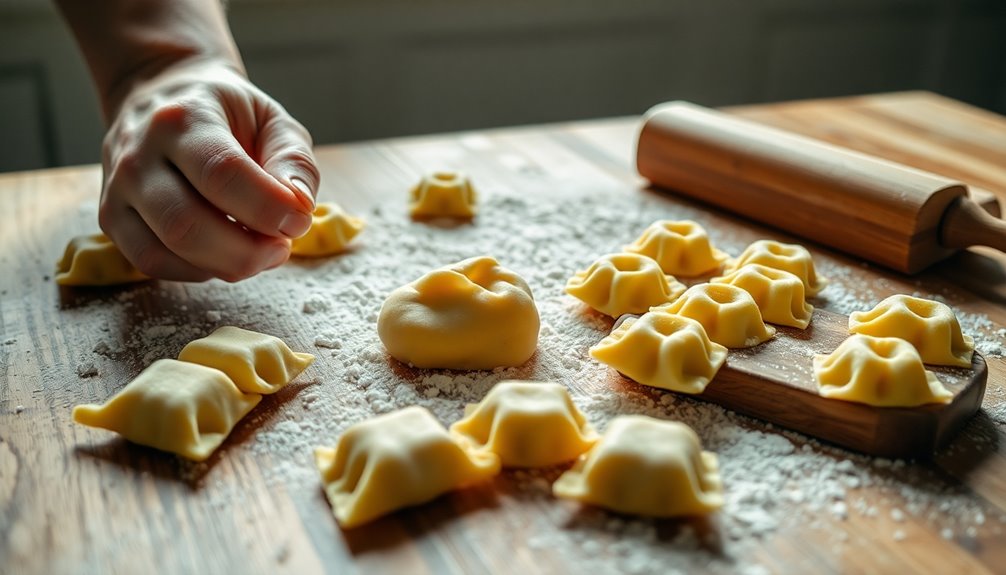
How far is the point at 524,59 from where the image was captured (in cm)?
327

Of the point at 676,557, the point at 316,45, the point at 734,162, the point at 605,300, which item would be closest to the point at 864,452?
the point at 676,557

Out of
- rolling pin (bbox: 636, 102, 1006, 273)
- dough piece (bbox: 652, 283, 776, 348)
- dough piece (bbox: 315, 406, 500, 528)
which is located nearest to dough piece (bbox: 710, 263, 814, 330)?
dough piece (bbox: 652, 283, 776, 348)

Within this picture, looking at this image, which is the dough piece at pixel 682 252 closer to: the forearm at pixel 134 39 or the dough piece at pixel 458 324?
the dough piece at pixel 458 324

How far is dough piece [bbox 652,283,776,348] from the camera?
1.16 metres

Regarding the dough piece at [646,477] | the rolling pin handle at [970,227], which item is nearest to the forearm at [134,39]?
the dough piece at [646,477]

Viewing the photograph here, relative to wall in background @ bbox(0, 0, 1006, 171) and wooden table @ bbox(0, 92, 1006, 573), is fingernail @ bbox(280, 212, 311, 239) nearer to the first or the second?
wooden table @ bbox(0, 92, 1006, 573)

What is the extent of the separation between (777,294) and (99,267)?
95cm

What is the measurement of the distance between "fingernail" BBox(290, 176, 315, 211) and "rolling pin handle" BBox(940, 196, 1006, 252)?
3.11ft

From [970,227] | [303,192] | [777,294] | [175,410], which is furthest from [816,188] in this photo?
[175,410]

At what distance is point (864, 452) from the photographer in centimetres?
103

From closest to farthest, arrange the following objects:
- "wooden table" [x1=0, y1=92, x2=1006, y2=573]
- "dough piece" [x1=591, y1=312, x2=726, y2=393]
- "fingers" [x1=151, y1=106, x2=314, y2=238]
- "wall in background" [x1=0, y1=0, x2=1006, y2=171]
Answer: "wooden table" [x1=0, y1=92, x2=1006, y2=573], "dough piece" [x1=591, y1=312, x2=726, y2=393], "fingers" [x1=151, y1=106, x2=314, y2=238], "wall in background" [x1=0, y1=0, x2=1006, y2=171]

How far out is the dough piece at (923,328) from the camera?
1.13m

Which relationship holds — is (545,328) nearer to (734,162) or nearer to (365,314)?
(365,314)

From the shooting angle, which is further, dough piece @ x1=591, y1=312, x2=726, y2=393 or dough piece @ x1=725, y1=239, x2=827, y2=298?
dough piece @ x1=725, y1=239, x2=827, y2=298
